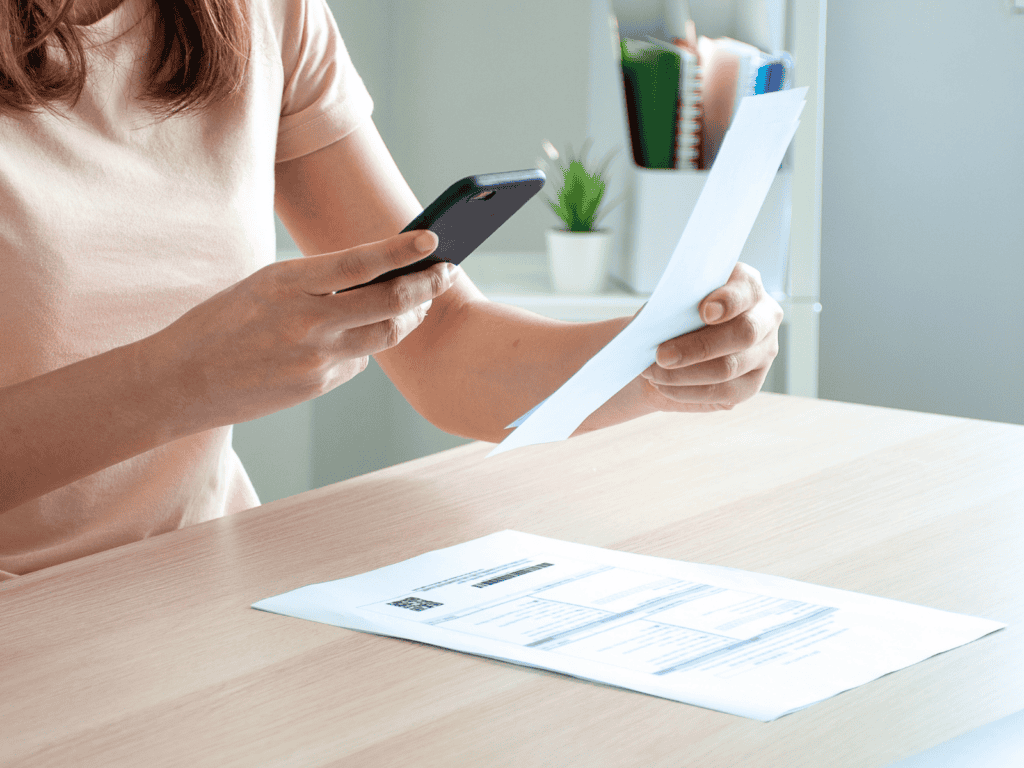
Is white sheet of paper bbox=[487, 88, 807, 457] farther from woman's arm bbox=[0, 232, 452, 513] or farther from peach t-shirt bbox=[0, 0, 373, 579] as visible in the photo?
peach t-shirt bbox=[0, 0, 373, 579]

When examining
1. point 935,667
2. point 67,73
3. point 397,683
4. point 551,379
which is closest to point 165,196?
point 67,73


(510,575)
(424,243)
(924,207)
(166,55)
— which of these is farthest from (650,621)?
(924,207)

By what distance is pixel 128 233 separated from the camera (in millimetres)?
900

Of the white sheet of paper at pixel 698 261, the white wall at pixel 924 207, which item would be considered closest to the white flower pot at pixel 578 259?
the white wall at pixel 924 207

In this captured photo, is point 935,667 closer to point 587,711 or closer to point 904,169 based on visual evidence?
point 587,711

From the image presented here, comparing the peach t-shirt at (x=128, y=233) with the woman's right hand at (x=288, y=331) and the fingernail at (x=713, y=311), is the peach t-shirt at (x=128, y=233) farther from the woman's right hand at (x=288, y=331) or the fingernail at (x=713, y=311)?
A: the fingernail at (x=713, y=311)

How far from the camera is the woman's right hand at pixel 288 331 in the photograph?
0.66 meters

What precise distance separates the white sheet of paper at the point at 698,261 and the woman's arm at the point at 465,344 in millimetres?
82

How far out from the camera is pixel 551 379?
97 centimetres

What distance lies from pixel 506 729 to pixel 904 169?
5.58 ft

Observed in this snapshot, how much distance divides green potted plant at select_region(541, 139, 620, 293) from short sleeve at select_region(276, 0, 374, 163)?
74cm

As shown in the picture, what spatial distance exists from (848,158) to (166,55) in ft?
4.54

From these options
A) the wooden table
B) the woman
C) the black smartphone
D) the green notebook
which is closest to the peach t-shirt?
the woman

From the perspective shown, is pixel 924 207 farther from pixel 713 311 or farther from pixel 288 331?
pixel 288 331
